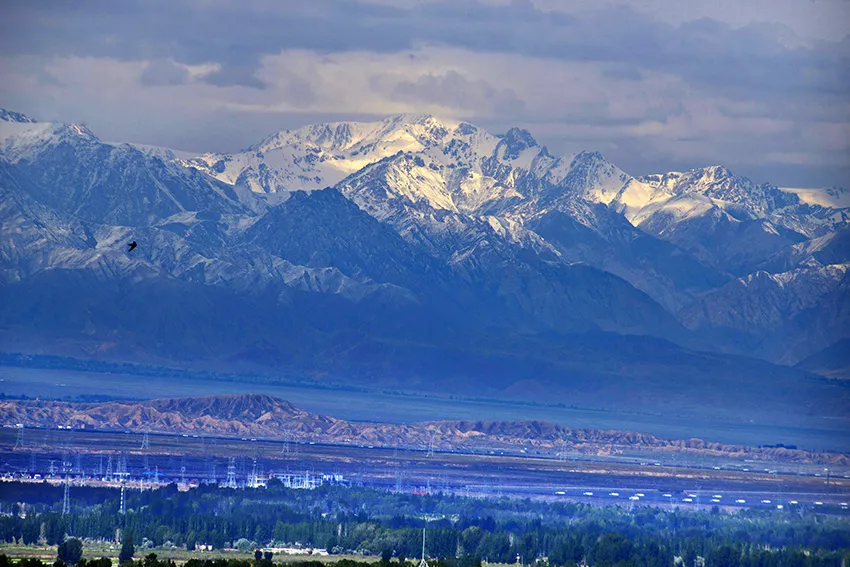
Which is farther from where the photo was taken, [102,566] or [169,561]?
[169,561]

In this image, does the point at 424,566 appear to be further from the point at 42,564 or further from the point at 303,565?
the point at 42,564

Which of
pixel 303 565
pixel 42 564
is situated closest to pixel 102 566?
pixel 42 564

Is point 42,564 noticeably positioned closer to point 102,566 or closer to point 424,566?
point 102,566

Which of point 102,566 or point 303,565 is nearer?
point 102,566

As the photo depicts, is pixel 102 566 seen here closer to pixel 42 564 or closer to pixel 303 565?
pixel 42 564

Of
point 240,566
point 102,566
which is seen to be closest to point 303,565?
point 240,566

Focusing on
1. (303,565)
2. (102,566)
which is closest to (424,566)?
(303,565)
